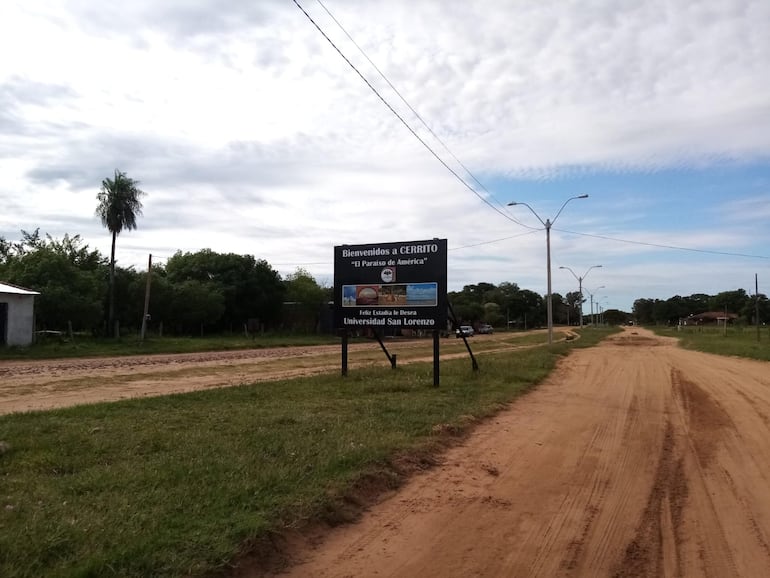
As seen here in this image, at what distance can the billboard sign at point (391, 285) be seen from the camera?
16.0 metres

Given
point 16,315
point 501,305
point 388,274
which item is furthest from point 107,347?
point 501,305

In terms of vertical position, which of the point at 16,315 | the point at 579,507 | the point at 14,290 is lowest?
the point at 579,507

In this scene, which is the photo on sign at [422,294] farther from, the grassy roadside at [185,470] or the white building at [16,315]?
the white building at [16,315]

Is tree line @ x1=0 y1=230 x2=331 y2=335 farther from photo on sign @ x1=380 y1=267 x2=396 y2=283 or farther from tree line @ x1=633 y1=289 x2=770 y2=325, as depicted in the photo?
tree line @ x1=633 y1=289 x2=770 y2=325

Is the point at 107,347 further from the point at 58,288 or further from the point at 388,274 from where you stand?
the point at 388,274

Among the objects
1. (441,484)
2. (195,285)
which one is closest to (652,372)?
(441,484)

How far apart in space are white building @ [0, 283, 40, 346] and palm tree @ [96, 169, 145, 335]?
25.3 ft

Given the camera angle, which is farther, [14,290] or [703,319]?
[703,319]

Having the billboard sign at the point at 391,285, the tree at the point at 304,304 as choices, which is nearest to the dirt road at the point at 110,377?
the billboard sign at the point at 391,285

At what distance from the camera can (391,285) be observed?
16641 millimetres

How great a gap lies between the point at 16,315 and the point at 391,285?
22.6 meters

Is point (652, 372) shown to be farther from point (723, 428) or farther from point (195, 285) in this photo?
point (195, 285)

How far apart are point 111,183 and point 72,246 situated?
367 inches

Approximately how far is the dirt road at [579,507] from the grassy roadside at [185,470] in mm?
610
